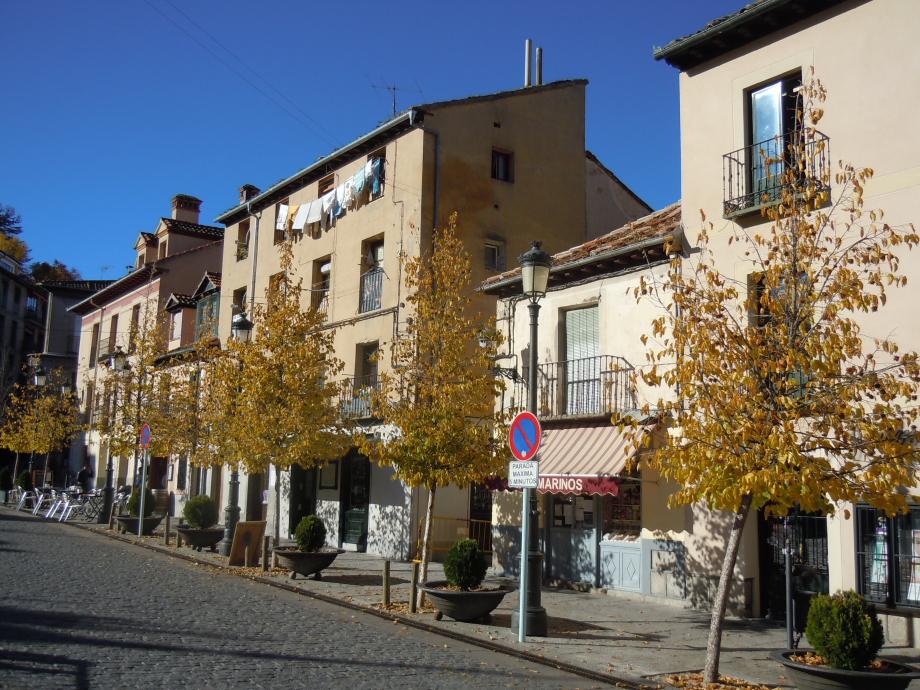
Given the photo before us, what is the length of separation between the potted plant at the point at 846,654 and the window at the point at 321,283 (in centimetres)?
1932

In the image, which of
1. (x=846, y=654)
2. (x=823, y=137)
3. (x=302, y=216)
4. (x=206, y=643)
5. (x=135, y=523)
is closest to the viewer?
(x=846, y=654)

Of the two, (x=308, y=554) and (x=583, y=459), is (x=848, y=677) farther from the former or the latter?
(x=308, y=554)

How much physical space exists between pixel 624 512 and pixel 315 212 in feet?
47.0

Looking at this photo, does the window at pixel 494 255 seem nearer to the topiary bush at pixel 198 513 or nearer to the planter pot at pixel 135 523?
the topiary bush at pixel 198 513

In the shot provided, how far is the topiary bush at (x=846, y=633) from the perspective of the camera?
8078 millimetres

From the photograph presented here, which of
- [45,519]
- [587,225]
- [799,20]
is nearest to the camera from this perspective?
[799,20]

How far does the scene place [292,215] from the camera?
27344mm

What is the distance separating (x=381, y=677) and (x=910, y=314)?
28.0 ft

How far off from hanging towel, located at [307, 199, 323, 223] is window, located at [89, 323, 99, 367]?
2285 centimetres

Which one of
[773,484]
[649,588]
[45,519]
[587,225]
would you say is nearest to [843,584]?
[649,588]

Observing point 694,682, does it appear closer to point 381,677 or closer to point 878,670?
point 878,670

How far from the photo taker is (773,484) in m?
8.33

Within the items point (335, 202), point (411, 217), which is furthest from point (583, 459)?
point (335, 202)

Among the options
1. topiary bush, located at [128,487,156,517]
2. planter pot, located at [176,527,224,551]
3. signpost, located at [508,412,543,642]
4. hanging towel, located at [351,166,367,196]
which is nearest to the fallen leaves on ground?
signpost, located at [508,412,543,642]
